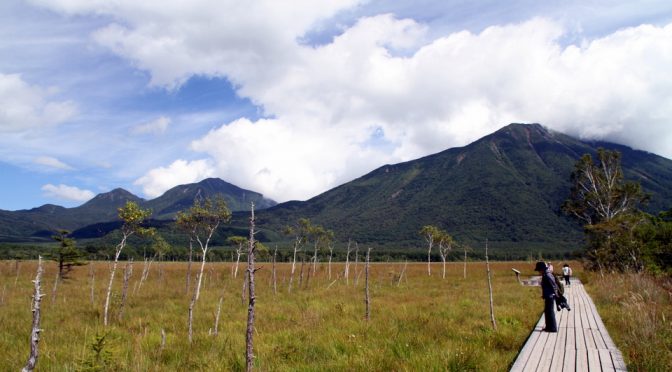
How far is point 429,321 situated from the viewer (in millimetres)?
12852

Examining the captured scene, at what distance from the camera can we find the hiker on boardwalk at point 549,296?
33.3 feet

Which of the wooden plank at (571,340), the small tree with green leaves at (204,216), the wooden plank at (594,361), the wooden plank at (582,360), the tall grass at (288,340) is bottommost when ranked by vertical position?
the tall grass at (288,340)

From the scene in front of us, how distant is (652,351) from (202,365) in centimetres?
867

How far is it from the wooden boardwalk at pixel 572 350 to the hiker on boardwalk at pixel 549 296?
0.24 metres

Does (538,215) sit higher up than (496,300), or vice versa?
(538,215)

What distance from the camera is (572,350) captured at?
321 inches

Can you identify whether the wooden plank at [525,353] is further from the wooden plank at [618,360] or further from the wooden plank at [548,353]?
the wooden plank at [618,360]

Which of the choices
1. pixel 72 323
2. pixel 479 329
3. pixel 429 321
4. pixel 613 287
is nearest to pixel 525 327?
pixel 479 329

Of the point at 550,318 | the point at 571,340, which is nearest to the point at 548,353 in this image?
the point at 571,340

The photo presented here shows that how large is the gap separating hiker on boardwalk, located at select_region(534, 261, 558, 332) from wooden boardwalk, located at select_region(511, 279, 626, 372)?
237mm

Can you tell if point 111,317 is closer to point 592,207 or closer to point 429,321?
point 429,321

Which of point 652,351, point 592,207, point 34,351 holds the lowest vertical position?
point 652,351

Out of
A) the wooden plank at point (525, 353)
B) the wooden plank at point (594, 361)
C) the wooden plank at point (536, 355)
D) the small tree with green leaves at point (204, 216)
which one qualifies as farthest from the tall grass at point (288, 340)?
the small tree with green leaves at point (204, 216)

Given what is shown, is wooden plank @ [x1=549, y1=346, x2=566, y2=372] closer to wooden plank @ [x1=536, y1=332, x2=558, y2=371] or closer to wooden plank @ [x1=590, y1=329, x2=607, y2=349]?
wooden plank @ [x1=536, y1=332, x2=558, y2=371]
